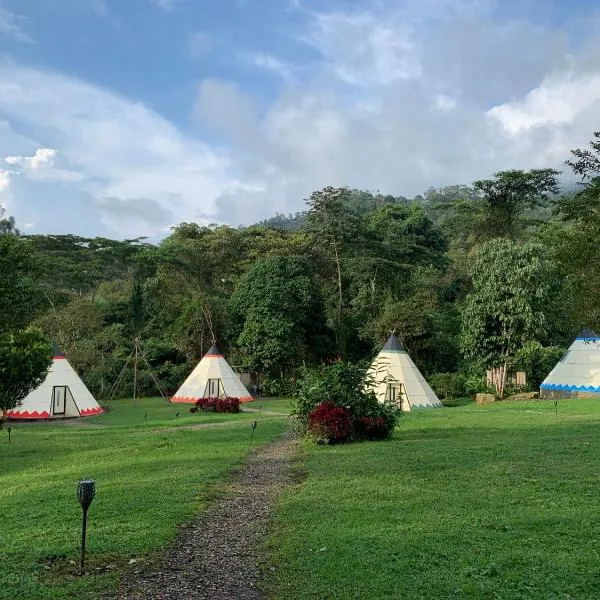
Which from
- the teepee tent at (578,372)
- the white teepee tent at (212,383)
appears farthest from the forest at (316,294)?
the white teepee tent at (212,383)

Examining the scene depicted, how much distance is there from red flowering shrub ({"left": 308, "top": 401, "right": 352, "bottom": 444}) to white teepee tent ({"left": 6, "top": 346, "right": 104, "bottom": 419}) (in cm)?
1710

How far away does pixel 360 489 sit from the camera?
9.41 metres

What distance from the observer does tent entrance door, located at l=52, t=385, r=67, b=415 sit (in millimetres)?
28719

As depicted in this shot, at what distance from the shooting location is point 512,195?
44438 millimetres

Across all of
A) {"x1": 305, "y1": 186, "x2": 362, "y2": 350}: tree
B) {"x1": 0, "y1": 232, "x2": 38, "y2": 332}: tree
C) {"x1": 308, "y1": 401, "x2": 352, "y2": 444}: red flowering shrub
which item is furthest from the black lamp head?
{"x1": 305, "y1": 186, "x2": 362, "y2": 350}: tree

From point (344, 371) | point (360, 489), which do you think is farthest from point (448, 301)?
point (360, 489)

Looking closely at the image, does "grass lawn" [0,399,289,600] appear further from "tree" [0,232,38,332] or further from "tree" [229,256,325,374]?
"tree" [229,256,325,374]

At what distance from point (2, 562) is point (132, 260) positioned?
147ft

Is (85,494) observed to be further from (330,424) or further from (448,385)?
(448,385)

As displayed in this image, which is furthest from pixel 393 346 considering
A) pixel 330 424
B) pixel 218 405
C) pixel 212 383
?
pixel 330 424

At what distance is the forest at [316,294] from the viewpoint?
34312 millimetres

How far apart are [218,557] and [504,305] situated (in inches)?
1177

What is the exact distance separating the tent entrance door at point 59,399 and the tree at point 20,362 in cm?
629

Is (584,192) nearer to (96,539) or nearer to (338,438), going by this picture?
(338,438)
